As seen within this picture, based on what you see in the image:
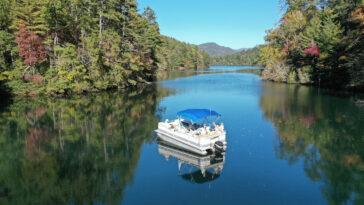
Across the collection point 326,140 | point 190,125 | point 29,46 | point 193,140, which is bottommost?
point 326,140

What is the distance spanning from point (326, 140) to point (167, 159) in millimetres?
12629

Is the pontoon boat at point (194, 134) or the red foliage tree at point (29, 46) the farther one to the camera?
the red foliage tree at point (29, 46)

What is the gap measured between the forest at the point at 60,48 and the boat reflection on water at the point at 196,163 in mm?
31478

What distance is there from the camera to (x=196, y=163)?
23.1m

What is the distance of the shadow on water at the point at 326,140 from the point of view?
63.1 ft

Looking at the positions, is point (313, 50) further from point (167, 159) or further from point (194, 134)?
point (167, 159)

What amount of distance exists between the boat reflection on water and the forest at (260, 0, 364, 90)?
115 ft

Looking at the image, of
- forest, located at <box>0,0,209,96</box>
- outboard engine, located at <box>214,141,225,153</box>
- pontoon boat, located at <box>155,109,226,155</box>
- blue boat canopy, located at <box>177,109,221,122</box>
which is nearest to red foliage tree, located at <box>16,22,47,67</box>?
forest, located at <box>0,0,209,96</box>

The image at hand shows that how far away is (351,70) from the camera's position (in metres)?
52.8

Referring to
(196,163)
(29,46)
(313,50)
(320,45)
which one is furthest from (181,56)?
(196,163)

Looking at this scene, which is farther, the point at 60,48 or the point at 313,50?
the point at 313,50

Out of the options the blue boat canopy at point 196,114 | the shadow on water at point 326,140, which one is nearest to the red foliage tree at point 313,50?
the shadow on water at point 326,140

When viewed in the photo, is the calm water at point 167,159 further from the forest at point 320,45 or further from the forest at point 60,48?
the forest at point 320,45

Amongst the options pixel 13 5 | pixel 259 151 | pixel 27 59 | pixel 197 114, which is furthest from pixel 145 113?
pixel 13 5
